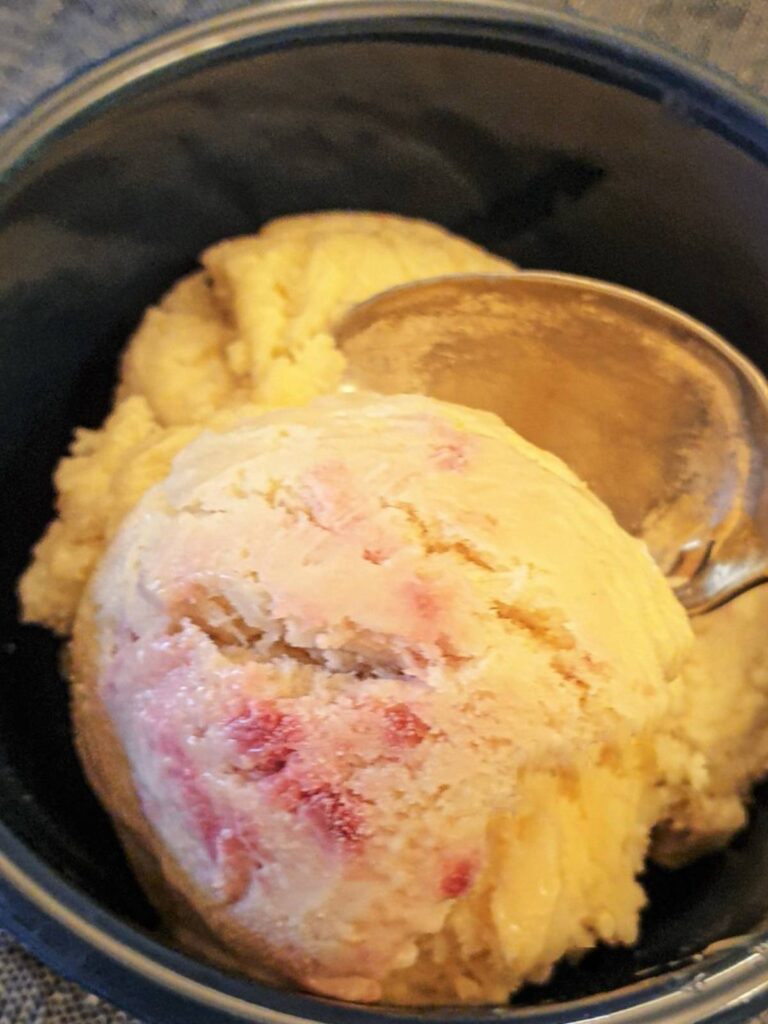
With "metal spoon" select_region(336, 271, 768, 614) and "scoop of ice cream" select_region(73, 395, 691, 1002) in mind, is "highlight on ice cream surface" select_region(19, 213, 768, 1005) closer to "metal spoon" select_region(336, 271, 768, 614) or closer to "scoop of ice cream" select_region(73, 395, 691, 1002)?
"scoop of ice cream" select_region(73, 395, 691, 1002)

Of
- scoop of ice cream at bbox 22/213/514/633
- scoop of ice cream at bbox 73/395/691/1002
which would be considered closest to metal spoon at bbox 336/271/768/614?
scoop of ice cream at bbox 22/213/514/633

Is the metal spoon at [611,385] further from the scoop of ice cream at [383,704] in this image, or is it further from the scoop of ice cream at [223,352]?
the scoop of ice cream at [383,704]

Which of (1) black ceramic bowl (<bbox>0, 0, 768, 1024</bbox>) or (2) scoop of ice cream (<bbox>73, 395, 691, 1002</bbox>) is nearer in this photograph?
(2) scoop of ice cream (<bbox>73, 395, 691, 1002</bbox>)

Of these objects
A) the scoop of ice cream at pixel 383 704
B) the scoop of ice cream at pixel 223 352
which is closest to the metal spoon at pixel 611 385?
the scoop of ice cream at pixel 223 352

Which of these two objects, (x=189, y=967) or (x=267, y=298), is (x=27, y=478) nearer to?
(x=267, y=298)

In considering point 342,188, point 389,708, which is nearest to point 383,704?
point 389,708

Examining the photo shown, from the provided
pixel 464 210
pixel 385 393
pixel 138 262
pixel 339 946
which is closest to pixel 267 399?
pixel 385 393
